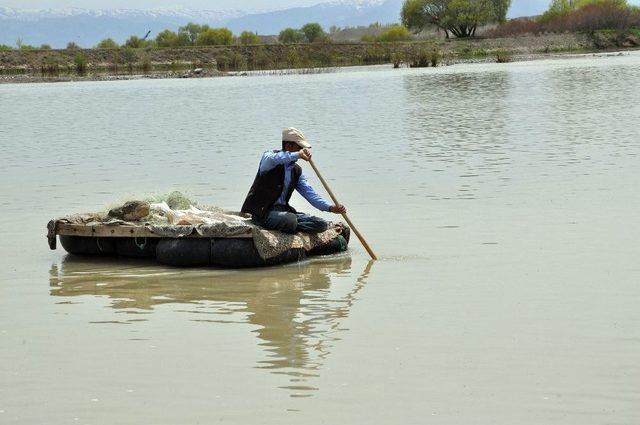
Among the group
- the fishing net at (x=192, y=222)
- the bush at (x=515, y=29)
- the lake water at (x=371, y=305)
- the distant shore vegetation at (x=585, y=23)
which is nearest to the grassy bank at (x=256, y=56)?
the distant shore vegetation at (x=585, y=23)

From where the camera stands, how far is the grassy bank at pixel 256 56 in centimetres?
5991

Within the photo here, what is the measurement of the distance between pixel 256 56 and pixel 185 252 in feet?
190

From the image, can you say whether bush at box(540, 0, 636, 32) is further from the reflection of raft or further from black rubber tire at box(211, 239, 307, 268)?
black rubber tire at box(211, 239, 307, 268)

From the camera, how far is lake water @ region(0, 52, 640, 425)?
6.07 m

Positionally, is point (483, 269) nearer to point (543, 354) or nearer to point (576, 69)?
point (543, 354)

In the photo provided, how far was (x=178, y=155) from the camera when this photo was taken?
65.1 ft

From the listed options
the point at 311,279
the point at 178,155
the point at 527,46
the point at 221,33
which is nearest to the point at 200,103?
the point at 178,155

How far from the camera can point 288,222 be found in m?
9.71

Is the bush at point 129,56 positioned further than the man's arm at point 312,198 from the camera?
Yes

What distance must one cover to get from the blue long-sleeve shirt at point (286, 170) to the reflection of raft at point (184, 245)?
0.99ft

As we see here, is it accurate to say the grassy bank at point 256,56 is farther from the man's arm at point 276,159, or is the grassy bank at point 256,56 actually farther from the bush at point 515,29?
the man's arm at point 276,159

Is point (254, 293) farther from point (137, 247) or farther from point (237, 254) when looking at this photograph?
point (137, 247)

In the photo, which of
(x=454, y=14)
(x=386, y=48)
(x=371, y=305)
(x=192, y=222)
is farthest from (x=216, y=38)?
(x=371, y=305)

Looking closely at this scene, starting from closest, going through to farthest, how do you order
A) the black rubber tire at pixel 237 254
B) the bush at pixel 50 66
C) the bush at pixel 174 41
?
the black rubber tire at pixel 237 254 → the bush at pixel 50 66 → the bush at pixel 174 41
